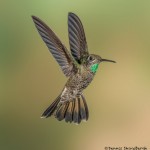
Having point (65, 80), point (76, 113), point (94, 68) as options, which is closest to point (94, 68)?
point (94, 68)

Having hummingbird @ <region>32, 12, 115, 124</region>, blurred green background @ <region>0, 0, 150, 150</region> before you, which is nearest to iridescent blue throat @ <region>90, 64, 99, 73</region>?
hummingbird @ <region>32, 12, 115, 124</region>

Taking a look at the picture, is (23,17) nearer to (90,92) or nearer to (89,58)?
(90,92)

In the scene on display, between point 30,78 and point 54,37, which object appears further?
point 30,78

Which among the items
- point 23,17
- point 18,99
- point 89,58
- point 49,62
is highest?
point 23,17

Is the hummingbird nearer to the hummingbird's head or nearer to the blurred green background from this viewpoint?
the hummingbird's head

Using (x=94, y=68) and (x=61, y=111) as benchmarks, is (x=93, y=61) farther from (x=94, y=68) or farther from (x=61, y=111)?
(x=61, y=111)

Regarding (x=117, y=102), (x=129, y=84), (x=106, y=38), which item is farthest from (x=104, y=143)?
(x=106, y=38)

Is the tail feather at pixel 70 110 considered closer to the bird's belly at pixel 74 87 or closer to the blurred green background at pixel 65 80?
the bird's belly at pixel 74 87
